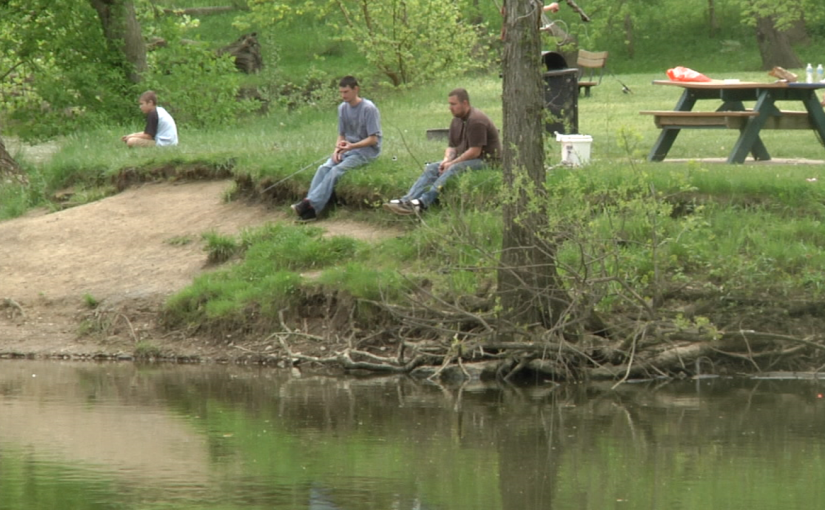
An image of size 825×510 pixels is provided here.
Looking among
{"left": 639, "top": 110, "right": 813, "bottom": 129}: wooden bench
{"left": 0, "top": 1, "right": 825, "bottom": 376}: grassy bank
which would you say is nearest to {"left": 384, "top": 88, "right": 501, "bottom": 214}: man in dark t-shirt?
{"left": 0, "top": 1, "right": 825, "bottom": 376}: grassy bank

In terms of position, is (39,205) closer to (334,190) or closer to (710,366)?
(334,190)

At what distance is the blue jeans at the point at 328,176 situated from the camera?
1548 cm

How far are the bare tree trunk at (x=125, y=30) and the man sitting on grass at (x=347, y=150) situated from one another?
9.86 metres

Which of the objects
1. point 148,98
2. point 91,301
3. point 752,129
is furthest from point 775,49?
point 91,301

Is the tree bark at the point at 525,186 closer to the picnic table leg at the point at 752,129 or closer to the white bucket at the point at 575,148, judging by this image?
the white bucket at the point at 575,148

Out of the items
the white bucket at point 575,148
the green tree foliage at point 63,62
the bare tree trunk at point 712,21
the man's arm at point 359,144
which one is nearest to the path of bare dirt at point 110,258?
the man's arm at point 359,144

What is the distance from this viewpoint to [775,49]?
41.5m

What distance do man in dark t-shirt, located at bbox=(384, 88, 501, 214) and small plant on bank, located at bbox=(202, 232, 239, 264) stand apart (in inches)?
75.6

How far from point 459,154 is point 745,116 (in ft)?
11.2

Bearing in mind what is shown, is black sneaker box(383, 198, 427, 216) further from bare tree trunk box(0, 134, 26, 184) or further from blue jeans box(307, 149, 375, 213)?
bare tree trunk box(0, 134, 26, 184)

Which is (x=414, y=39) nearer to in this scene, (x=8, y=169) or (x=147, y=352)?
(x=8, y=169)

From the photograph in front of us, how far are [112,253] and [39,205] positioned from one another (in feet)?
10.1

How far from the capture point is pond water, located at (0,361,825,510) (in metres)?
7.79

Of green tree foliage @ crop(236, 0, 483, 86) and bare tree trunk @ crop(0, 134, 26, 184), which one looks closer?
bare tree trunk @ crop(0, 134, 26, 184)
